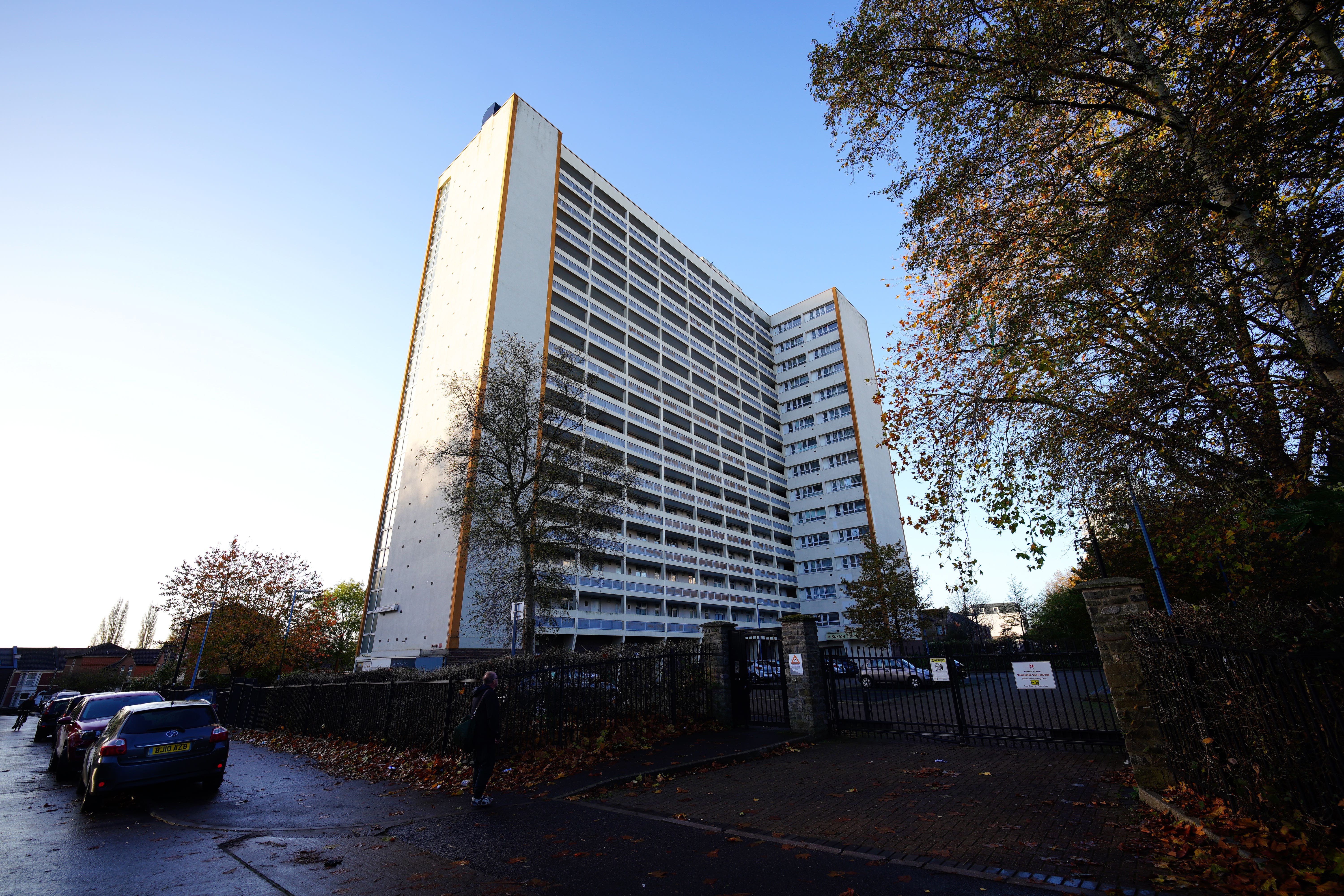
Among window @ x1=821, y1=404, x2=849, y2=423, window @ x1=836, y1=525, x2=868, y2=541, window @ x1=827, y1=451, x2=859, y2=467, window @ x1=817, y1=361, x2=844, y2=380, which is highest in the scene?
window @ x1=817, y1=361, x2=844, y2=380

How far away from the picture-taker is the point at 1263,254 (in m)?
6.20

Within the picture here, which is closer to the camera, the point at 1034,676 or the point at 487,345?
the point at 1034,676

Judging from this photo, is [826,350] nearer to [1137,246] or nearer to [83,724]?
[1137,246]

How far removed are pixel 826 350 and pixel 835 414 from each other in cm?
945

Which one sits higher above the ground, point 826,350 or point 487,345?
point 826,350

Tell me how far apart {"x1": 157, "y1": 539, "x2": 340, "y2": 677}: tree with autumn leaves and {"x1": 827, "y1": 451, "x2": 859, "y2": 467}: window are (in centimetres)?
5411

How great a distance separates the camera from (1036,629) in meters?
42.8

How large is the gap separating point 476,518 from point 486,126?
46357mm

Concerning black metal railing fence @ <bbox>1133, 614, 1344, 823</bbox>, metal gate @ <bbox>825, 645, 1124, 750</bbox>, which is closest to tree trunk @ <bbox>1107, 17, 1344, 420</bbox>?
black metal railing fence @ <bbox>1133, 614, 1344, 823</bbox>

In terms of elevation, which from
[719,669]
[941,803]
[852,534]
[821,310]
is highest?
[821,310]

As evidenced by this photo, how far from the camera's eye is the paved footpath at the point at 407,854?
16.1 ft

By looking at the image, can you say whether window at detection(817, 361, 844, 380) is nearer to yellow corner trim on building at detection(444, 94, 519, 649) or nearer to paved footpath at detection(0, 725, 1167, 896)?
yellow corner trim on building at detection(444, 94, 519, 649)

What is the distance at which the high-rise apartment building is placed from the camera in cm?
4416

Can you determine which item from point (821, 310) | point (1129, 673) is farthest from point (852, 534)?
point (1129, 673)
